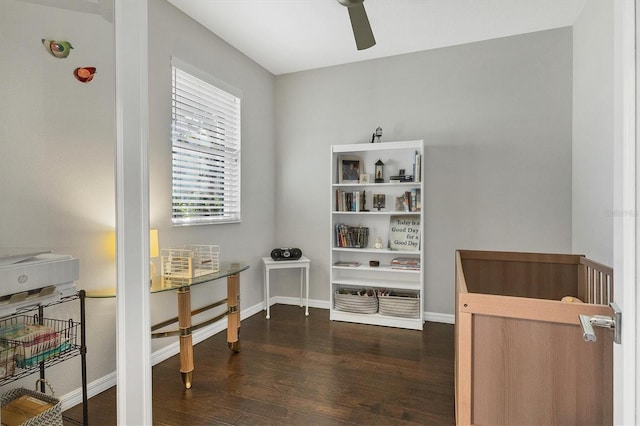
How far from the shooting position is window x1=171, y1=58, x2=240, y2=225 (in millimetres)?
2920

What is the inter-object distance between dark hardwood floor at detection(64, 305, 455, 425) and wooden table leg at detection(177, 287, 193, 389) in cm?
10

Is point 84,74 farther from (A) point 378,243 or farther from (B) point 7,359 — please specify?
(A) point 378,243

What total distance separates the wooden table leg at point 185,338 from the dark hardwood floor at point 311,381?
96mm

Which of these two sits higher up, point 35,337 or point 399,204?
point 399,204

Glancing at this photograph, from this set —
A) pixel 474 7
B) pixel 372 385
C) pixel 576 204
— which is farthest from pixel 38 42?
pixel 576 204

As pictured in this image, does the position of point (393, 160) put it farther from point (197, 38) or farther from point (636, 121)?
point (636, 121)

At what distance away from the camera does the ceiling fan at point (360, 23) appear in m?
2.27

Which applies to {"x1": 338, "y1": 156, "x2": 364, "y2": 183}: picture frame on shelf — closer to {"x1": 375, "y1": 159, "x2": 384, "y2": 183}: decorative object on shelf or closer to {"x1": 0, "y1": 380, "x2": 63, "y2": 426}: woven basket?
{"x1": 375, "y1": 159, "x2": 384, "y2": 183}: decorative object on shelf

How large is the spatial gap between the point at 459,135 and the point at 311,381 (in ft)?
8.92

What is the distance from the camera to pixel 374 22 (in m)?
3.10

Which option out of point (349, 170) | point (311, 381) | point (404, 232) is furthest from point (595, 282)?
point (349, 170)

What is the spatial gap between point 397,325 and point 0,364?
3062 mm

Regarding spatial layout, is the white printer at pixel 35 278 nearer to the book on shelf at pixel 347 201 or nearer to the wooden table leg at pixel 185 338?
the wooden table leg at pixel 185 338

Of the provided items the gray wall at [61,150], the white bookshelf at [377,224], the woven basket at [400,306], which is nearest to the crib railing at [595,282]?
the white bookshelf at [377,224]
